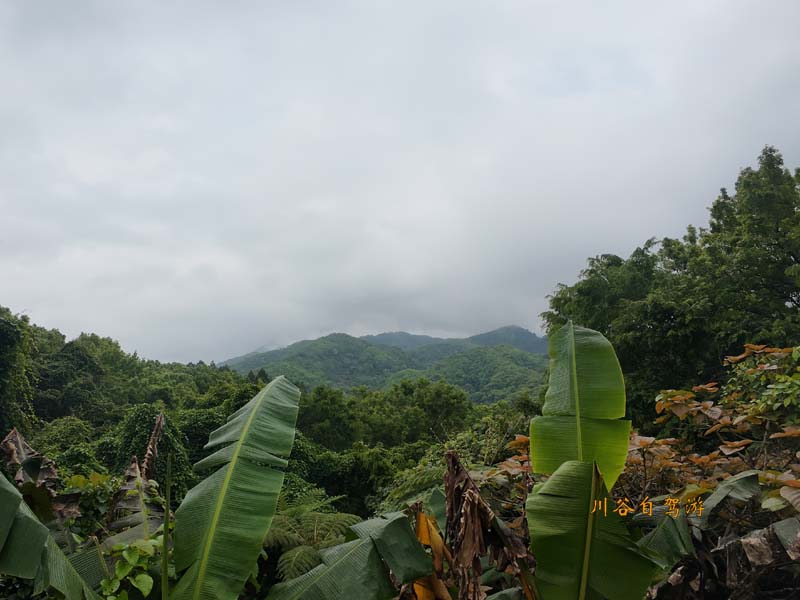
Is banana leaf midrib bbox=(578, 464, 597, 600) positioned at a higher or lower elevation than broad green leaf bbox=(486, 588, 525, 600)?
higher

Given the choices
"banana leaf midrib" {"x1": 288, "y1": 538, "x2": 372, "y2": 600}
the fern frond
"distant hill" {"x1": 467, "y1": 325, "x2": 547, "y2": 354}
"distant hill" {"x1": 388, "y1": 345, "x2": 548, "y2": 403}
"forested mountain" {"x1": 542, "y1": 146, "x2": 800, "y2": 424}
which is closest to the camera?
"banana leaf midrib" {"x1": 288, "y1": 538, "x2": 372, "y2": 600}

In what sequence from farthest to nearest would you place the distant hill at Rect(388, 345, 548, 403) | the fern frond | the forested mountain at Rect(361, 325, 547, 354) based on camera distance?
the forested mountain at Rect(361, 325, 547, 354) → the distant hill at Rect(388, 345, 548, 403) → the fern frond

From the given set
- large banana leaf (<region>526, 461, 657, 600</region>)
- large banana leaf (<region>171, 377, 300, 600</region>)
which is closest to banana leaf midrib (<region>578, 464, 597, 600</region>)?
large banana leaf (<region>526, 461, 657, 600</region>)

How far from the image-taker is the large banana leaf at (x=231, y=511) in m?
2.13

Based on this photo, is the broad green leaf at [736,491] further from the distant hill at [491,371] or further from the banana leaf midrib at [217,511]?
the distant hill at [491,371]

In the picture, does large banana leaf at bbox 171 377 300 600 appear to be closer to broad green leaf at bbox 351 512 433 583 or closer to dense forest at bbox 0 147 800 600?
dense forest at bbox 0 147 800 600

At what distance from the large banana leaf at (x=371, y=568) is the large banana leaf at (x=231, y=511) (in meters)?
0.27

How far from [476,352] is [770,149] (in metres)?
59.3

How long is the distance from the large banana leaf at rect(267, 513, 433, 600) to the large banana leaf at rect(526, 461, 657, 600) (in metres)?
0.49

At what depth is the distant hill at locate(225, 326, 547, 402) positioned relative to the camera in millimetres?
57344

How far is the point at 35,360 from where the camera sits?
98.4 feet

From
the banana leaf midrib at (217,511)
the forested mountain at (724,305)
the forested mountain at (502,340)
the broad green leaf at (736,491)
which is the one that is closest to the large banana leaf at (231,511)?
the banana leaf midrib at (217,511)

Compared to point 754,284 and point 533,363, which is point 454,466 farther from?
point 533,363

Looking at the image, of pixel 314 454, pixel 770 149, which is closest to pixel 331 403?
pixel 314 454
